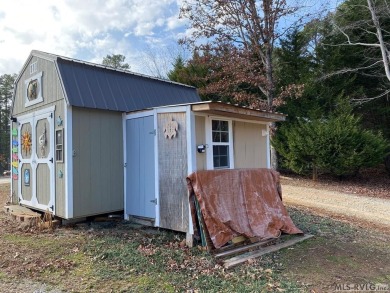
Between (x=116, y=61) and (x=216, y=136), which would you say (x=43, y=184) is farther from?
(x=116, y=61)

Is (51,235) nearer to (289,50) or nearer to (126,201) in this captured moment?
(126,201)

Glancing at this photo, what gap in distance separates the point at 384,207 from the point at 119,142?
750 cm

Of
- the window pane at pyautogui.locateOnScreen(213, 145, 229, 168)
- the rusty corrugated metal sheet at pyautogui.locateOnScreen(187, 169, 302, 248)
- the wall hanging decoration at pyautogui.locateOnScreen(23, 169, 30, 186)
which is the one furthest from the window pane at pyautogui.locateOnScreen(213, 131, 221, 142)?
the wall hanging decoration at pyautogui.locateOnScreen(23, 169, 30, 186)

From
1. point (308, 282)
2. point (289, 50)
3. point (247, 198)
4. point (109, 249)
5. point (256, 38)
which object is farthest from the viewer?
point (289, 50)

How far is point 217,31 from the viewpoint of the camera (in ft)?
41.0

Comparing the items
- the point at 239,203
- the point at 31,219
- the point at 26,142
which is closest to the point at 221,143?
the point at 239,203

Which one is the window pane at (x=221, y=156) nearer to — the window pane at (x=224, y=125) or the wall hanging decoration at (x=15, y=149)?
the window pane at (x=224, y=125)

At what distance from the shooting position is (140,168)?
18.5ft

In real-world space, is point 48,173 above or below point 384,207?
above

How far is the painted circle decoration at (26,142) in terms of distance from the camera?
675 centimetres

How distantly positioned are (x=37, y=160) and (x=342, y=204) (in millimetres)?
8163

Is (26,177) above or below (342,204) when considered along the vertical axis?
above

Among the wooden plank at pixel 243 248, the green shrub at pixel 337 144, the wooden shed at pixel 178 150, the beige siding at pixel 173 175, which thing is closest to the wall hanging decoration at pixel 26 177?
the wooden shed at pixel 178 150

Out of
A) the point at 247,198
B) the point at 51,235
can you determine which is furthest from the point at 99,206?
the point at 247,198
